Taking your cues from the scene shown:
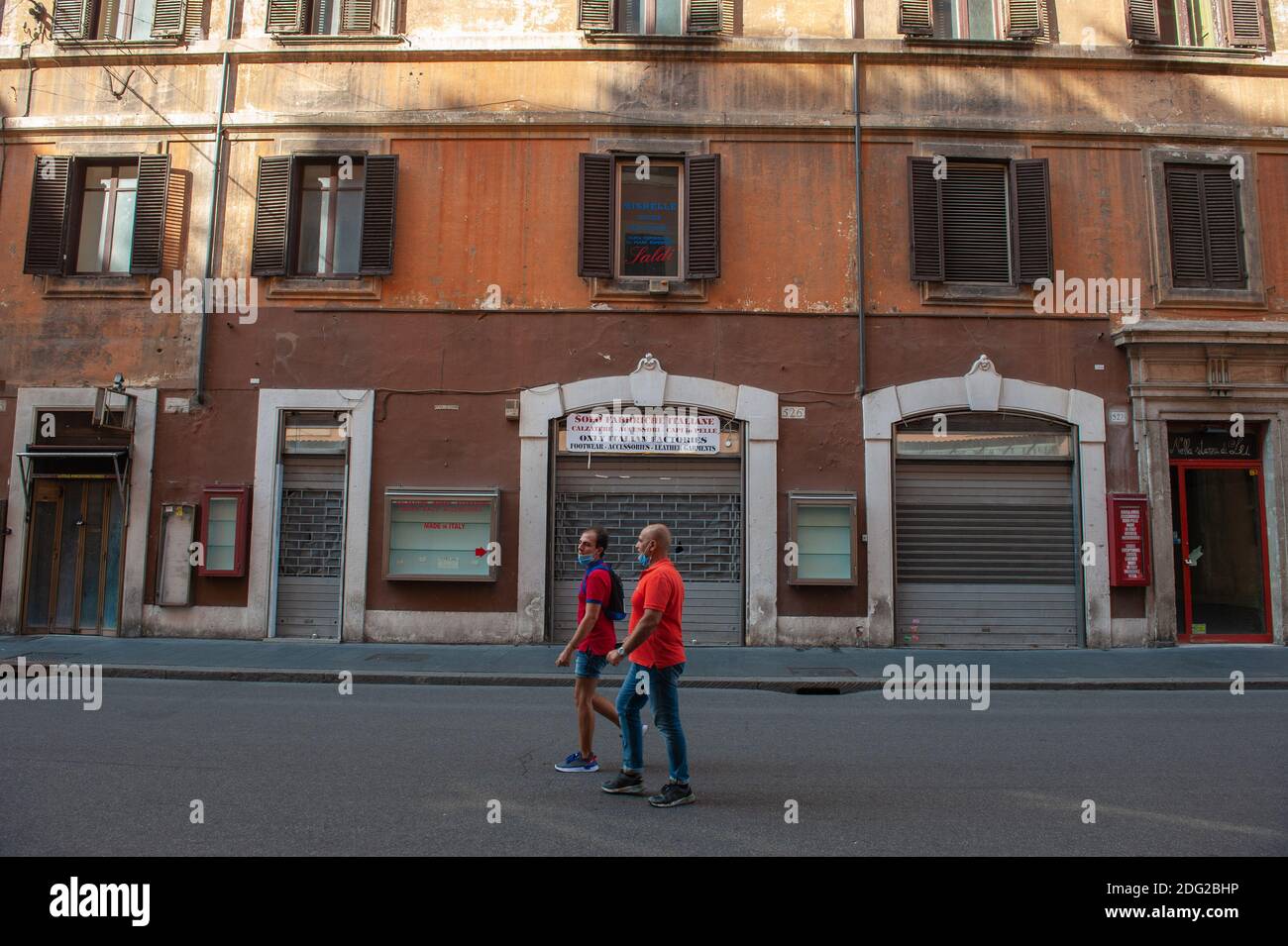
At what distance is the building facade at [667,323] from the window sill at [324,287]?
81mm

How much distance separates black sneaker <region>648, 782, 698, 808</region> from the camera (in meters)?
5.20

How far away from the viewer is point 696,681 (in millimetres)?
10016

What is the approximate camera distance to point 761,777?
5953 mm

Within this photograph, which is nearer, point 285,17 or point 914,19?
point 914,19

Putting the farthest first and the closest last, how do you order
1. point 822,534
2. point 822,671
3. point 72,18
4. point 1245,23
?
1. point 72,18
2. point 1245,23
3. point 822,534
4. point 822,671

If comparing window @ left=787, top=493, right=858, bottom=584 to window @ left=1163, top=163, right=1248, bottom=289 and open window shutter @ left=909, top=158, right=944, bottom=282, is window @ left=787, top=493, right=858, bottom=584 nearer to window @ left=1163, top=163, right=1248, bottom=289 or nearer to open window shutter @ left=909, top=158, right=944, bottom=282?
open window shutter @ left=909, top=158, right=944, bottom=282

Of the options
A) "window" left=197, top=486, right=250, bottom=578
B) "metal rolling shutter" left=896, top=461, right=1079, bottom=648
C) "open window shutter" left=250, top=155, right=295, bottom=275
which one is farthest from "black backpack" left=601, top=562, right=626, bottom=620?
"open window shutter" left=250, top=155, right=295, bottom=275

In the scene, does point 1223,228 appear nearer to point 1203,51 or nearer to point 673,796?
point 1203,51

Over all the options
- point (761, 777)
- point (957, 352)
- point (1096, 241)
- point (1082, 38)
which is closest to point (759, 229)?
point (957, 352)

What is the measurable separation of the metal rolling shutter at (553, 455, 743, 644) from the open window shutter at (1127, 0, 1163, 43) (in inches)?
370

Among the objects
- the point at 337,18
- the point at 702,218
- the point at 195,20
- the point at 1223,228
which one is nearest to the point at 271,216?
the point at 337,18

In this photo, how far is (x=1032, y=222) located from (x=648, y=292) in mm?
6121

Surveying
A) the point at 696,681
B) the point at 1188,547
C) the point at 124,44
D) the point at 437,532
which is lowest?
the point at 696,681

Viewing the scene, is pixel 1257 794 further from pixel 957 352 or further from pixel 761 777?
pixel 957 352
